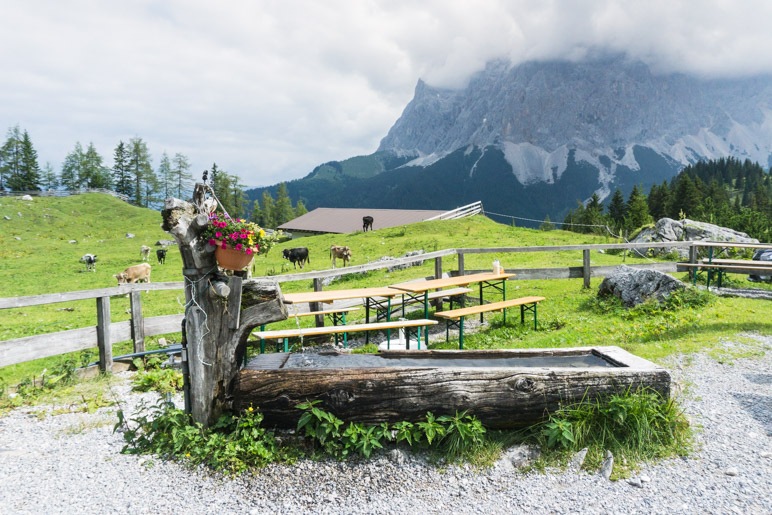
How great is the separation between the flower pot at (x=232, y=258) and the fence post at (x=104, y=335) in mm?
3462

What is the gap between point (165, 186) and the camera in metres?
90.1

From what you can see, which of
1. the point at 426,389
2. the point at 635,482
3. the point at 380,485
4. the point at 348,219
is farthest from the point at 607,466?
the point at 348,219

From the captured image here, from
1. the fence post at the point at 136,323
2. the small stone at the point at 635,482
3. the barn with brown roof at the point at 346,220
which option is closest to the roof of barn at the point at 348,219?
the barn with brown roof at the point at 346,220

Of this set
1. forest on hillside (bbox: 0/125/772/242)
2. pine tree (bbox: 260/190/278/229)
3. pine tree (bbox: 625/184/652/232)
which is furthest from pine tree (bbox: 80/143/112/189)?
pine tree (bbox: 625/184/652/232)

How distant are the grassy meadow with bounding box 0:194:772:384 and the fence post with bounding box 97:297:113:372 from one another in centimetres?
40

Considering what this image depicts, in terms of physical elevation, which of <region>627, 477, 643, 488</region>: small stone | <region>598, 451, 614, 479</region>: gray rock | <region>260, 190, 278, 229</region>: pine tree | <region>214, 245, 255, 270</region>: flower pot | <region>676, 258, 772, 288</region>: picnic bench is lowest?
<region>627, 477, 643, 488</region>: small stone

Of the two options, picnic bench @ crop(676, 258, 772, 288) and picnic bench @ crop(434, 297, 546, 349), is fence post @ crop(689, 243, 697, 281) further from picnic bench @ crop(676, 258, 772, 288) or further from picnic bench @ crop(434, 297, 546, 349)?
picnic bench @ crop(434, 297, 546, 349)

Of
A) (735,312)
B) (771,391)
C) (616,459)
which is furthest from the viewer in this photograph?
(735,312)

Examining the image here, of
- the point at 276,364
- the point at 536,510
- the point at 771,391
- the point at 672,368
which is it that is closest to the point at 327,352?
the point at 276,364

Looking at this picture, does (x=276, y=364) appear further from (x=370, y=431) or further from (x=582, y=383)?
(x=582, y=383)

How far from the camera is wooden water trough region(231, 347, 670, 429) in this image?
4879 millimetres

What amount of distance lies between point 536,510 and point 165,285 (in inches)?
279

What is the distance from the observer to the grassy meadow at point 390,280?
9.17 meters

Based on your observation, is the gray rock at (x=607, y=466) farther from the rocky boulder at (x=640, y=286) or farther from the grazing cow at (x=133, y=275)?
the grazing cow at (x=133, y=275)
